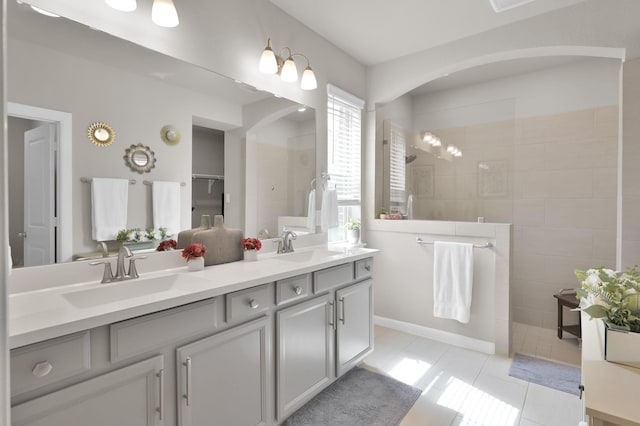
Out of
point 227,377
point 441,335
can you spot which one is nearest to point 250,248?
point 227,377

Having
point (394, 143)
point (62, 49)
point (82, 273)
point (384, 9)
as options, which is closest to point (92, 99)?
point (62, 49)

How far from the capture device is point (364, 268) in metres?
2.40

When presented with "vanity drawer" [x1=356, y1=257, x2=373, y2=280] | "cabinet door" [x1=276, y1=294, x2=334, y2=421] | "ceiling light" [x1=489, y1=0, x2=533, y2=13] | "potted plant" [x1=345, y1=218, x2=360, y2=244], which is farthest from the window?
"ceiling light" [x1=489, y1=0, x2=533, y2=13]

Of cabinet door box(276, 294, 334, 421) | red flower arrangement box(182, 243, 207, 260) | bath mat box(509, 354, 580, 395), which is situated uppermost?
red flower arrangement box(182, 243, 207, 260)

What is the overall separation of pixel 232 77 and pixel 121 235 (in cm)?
115

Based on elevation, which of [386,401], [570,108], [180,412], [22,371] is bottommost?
[386,401]

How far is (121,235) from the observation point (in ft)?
5.20

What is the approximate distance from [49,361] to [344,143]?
105 inches

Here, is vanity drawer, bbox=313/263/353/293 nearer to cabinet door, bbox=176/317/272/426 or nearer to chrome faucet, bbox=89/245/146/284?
cabinet door, bbox=176/317/272/426

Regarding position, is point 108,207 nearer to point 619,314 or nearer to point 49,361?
point 49,361

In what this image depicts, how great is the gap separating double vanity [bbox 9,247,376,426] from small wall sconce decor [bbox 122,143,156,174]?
1.69ft

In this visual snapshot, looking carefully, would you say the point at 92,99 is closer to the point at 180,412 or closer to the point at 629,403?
the point at 180,412

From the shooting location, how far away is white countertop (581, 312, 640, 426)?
2.32ft

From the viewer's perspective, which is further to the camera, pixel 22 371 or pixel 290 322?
pixel 290 322
